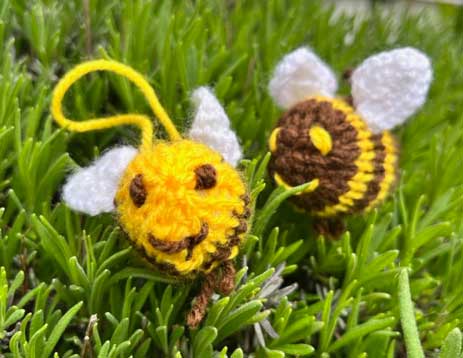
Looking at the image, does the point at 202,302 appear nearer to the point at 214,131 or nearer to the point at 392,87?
the point at 214,131

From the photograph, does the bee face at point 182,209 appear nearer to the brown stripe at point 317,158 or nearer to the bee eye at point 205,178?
the bee eye at point 205,178

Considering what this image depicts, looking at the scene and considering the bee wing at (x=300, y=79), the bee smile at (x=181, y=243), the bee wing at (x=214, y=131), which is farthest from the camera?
the bee wing at (x=300, y=79)

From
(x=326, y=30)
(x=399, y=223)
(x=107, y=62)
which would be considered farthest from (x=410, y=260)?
(x=326, y=30)

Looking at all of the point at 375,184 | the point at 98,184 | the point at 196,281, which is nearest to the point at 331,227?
the point at 375,184

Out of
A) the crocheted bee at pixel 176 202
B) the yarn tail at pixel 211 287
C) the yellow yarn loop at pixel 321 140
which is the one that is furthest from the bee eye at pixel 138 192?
the yellow yarn loop at pixel 321 140

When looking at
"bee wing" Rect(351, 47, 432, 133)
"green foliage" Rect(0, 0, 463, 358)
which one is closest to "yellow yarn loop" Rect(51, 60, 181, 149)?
"green foliage" Rect(0, 0, 463, 358)

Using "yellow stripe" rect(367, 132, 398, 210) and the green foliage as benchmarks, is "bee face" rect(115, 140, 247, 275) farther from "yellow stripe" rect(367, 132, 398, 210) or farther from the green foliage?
"yellow stripe" rect(367, 132, 398, 210)

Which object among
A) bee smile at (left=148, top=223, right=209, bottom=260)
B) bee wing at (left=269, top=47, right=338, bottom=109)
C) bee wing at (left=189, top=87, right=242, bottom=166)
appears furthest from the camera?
bee wing at (left=269, top=47, right=338, bottom=109)
